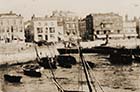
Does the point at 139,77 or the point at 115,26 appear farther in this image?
the point at 115,26

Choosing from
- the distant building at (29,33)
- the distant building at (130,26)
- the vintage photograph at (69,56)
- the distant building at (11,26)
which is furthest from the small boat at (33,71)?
the distant building at (130,26)

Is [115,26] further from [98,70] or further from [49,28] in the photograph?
[98,70]

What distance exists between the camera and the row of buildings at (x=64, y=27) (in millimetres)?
76688

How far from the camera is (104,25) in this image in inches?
3661

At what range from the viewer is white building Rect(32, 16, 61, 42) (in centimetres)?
8175

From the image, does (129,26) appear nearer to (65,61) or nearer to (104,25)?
(104,25)

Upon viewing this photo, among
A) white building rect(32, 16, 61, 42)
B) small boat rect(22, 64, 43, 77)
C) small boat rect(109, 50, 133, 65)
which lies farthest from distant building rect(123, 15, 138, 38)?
small boat rect(22, 64, 43, 77)

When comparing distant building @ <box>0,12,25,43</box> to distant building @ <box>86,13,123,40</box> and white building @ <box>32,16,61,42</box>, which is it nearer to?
white building @ <box>32,16,61,42</box>

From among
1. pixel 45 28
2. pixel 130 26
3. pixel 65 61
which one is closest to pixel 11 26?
pixel 45 28

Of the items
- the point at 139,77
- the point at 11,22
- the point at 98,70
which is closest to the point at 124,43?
the point at 11,22

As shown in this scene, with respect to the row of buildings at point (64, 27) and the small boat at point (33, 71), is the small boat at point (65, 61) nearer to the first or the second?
the small boat at point (33, 71)

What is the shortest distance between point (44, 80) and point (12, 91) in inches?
244

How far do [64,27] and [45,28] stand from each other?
13050 millimetres

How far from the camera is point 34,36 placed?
8069 cm
